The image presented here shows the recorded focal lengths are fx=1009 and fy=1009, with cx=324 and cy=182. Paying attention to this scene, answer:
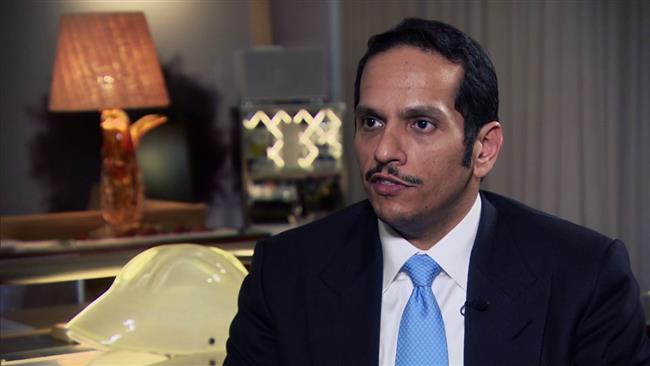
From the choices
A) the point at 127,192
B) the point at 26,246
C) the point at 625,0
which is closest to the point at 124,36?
the point at 127,192

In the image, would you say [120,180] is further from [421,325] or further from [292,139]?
[421,325]

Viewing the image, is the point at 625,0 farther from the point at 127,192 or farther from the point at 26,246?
the point at 26,246

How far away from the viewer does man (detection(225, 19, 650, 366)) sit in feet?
4.10

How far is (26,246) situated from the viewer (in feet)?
16.0

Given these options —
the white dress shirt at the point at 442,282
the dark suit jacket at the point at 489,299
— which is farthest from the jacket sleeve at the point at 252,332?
the white dress shirt at the point at 442,282

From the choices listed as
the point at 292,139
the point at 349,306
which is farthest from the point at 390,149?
the point at 292,139

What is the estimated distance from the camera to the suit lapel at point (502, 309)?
4.31ft

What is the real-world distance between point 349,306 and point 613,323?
13.7 inches

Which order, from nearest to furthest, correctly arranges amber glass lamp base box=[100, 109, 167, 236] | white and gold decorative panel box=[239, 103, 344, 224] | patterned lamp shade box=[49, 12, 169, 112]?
amber glass lamp base box=[100, 109, 167, 236] < patterned lamp shade box=[49, 12, 169, 112] < white and gold decorative panel box=[239, 103, 344, 224]

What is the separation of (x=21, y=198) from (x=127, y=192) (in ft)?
7.86

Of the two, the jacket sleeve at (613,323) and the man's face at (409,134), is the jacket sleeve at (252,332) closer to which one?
the man's face at (409,134)

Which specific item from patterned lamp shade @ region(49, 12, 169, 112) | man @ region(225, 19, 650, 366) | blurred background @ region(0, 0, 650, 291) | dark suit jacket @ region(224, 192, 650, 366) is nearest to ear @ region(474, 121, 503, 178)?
man @ region(225, 19, 650, 366)

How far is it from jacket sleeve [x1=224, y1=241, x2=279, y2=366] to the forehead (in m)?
0.33

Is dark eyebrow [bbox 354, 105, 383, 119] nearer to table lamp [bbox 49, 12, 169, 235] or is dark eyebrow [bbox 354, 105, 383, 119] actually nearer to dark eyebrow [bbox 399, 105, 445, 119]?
dark eyebrow [bbox 399, 105, 445, 119]
